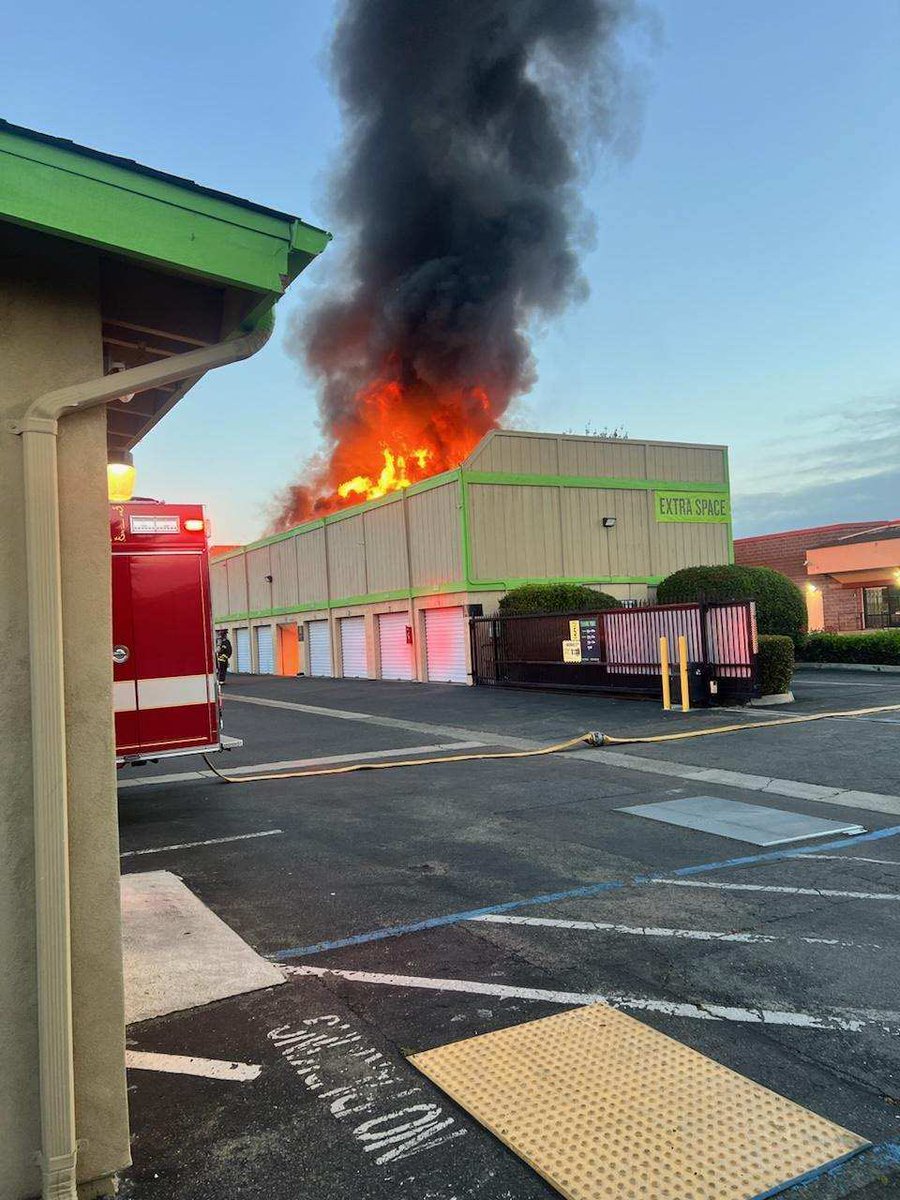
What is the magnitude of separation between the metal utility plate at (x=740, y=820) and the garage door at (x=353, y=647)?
2385cm

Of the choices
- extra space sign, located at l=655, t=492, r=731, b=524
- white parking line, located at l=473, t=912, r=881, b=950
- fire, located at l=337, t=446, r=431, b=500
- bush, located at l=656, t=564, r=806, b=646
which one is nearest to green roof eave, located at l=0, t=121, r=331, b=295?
white parking line, located at l=473, t=912, r=881, b=950

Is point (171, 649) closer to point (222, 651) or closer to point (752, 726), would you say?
point (222, 651)

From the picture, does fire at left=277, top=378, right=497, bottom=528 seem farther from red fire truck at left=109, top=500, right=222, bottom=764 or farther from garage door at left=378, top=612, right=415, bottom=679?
red fire truck at left=109, top=500, right=222, bottom=764

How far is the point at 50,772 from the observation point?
2732mm

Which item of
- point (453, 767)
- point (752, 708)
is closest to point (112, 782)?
point (453, 767)

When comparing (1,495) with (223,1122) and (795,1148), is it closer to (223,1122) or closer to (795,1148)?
(223,1122)

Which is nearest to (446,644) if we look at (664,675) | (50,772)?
(664,675)

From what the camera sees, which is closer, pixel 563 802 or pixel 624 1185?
pixel 624 1185

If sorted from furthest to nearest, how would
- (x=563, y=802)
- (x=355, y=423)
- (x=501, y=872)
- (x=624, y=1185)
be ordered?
(x=355, y=423) < (x=563, y=802) < (x=501, y=872) < (x=624, y=1185)

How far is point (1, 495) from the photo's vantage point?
282 centimetres

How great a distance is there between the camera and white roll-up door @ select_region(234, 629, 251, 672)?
44284 mm

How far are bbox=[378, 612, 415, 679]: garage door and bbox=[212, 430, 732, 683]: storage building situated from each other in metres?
0.06

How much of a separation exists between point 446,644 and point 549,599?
4284 mm

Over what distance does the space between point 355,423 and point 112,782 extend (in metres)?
49.7
